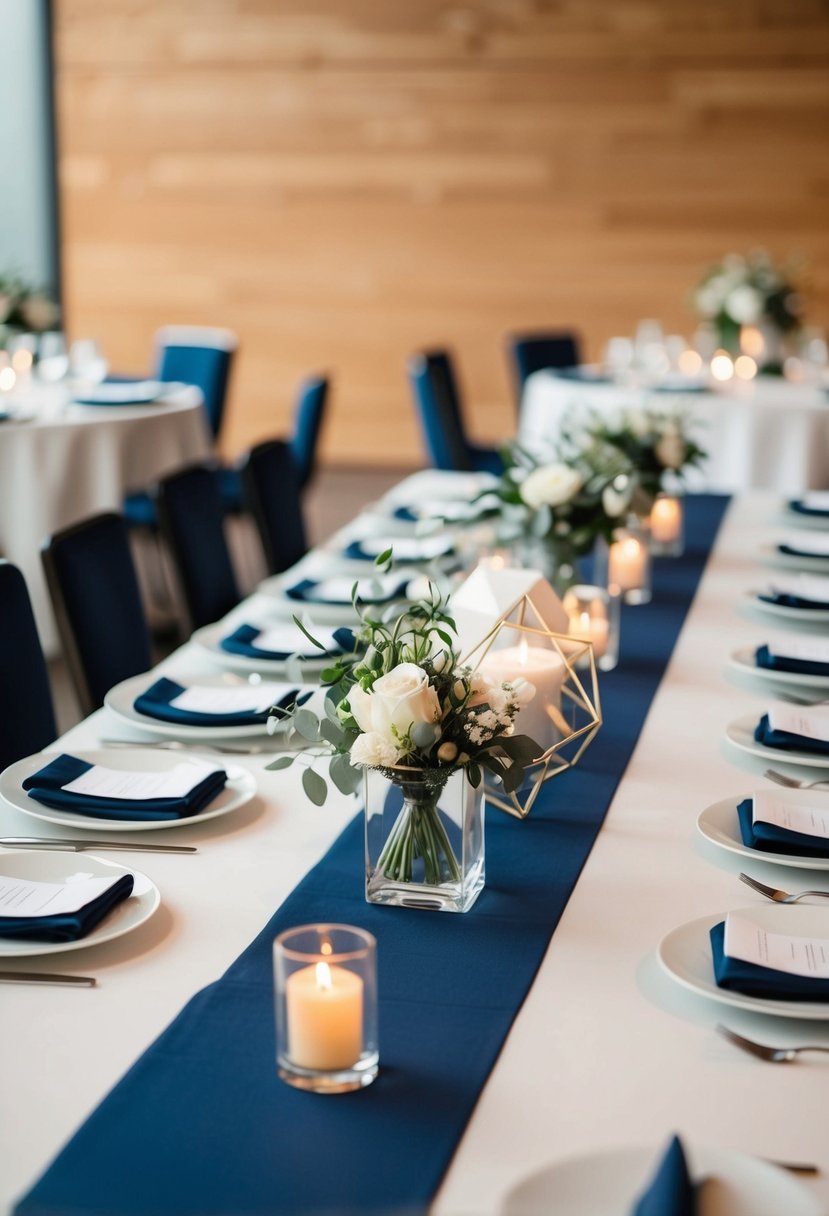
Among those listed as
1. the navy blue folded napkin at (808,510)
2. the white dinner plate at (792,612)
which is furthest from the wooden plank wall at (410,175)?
the white dinner plate at (792,612)

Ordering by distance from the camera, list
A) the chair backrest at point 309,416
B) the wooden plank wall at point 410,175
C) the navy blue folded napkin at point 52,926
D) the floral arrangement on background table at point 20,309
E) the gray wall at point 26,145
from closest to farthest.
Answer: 1. the navy blue folded napkin at point 52,926
2. the chair backrest at point 309,416
3. the floral arrangement on background table at point 20,309
4. the wooden plank wall at point 410,175
5. the gray wall at point 26,145

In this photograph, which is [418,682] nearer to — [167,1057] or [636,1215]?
[167,1057]

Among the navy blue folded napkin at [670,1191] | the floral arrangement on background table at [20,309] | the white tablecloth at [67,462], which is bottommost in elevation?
the white tablecloth at [67,462]

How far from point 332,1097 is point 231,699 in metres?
1.10

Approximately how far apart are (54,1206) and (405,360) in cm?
858

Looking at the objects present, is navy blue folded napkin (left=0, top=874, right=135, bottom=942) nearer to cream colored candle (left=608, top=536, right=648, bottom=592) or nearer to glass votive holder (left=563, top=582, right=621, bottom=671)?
glass votive holder (left=563, top=582, right=621, bottom=671)

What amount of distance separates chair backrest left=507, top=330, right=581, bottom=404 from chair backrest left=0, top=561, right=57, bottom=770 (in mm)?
4959

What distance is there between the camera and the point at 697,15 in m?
8.59

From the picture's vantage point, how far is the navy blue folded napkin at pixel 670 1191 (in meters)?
1.04

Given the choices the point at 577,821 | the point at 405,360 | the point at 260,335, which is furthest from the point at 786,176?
the point at 577,821

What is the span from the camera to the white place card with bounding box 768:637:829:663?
250 centimetres

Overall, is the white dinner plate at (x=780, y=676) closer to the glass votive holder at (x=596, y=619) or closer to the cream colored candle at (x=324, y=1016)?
the glass votive holder at (x=596, y=619)

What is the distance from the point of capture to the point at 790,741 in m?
2.10

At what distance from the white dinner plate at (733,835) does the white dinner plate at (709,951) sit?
3.9 inches
